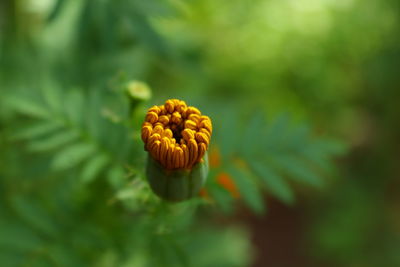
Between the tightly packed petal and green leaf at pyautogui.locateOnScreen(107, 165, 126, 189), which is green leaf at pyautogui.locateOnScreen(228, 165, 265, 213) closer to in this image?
green leaf at pyautogui.locateOnScreen(107, 165, 126, 189)

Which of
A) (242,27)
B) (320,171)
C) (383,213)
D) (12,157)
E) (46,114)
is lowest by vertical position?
(46,114)

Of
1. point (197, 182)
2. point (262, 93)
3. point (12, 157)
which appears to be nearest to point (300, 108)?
point (262, 93)

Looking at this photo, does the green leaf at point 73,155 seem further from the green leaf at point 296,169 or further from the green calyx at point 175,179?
the green leaf at point 296,169

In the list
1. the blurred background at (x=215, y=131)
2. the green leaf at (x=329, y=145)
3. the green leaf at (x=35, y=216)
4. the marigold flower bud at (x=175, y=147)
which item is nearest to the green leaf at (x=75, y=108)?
the blurred background at (x=215, y=131)

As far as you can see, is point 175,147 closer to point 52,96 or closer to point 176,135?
point 176,135

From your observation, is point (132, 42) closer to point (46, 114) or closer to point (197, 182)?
point (46, 114)

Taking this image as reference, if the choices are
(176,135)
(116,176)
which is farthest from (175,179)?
(116,176)
